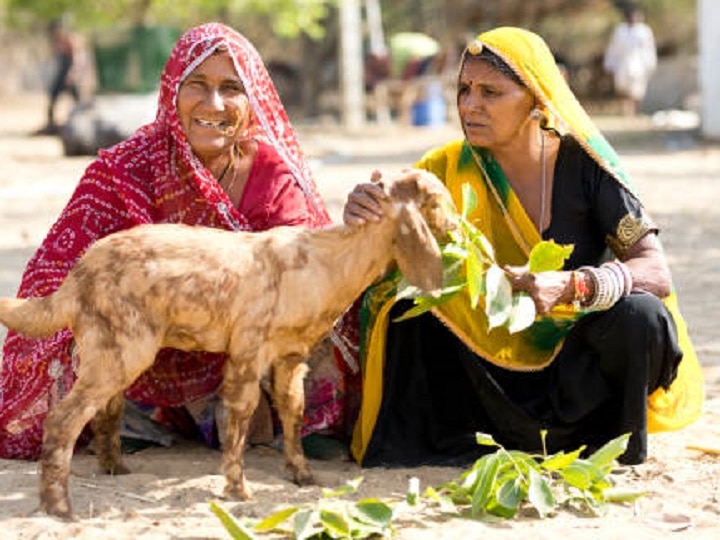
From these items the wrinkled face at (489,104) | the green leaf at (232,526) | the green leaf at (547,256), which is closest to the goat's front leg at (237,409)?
the green leaf at (232,526)

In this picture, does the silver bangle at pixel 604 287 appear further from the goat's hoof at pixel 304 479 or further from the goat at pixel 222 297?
the goat's hoof at pixel 304 479

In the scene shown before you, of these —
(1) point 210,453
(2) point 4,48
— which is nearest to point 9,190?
(1) point 210,453

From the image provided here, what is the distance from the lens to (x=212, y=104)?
437 cm

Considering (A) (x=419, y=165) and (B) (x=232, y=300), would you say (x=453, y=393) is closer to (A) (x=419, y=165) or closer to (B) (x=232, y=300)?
(A) (x=419, y=165)

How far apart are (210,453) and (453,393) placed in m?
0.93

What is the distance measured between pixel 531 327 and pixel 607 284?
1.46 ft

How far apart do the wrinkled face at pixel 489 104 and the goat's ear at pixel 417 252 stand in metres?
0.66

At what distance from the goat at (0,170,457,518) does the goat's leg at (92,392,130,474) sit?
0.41 meters

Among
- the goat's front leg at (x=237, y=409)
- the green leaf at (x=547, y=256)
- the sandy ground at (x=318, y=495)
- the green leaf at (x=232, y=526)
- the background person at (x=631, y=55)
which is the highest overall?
the background person at (x=631, y=55)

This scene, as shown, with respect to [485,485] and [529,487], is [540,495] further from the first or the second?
[485,485]

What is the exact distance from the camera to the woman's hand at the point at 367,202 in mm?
3904

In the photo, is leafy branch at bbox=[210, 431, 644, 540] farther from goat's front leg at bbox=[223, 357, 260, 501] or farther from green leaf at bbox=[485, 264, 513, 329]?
green leaf at bbox=[485, 264, 513, 329]

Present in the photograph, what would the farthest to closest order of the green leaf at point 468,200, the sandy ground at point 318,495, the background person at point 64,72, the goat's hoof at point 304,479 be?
the background person at point 64,72, the goat's hoof at point 304,479, the green leaf at point 468,200, the sandy ground at point 318,495

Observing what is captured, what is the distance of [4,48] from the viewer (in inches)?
1748
